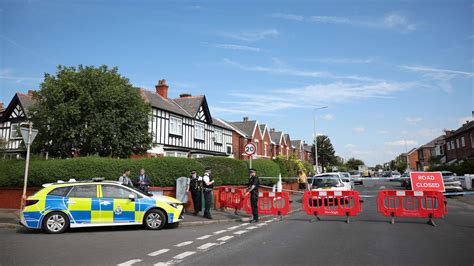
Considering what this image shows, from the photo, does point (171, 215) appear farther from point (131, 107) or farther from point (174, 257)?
point (131, 107)

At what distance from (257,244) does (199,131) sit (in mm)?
26318

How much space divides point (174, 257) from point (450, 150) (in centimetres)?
5984

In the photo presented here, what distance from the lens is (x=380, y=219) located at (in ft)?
37.6

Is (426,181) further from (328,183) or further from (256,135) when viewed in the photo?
(256,135)

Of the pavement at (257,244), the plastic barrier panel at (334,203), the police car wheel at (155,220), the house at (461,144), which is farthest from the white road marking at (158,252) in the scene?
the house at (461,144)

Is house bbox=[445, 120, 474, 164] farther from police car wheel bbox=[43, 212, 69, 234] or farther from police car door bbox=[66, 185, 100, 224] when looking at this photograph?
police car wheel bbox=[43, 212, 69, 234]

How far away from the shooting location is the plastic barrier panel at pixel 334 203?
11125 mm

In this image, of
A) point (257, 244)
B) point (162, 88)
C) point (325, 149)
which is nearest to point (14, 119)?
point (162, 88)

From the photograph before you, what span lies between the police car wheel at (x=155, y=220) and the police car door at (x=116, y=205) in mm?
418

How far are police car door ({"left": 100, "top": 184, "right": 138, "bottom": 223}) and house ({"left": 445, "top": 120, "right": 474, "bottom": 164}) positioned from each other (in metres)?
45.3

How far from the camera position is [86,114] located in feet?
61.8

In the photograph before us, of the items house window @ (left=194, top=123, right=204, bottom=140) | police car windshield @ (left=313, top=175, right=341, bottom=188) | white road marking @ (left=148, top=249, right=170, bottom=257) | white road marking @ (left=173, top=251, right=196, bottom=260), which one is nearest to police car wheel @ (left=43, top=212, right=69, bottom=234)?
white road marking @ (left=148, top=249, right=170, bottom=257)

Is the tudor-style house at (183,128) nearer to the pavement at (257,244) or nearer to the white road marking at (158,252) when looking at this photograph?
the pavement at (257,244)

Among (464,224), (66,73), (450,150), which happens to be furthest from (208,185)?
(450,150)
